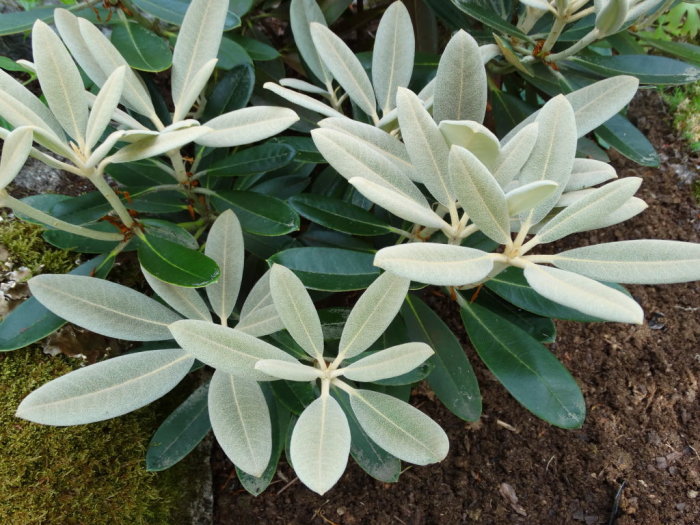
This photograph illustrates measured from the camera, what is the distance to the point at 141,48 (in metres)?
1.05

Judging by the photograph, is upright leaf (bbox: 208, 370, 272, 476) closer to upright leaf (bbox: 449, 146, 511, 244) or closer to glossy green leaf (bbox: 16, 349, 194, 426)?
glossy green leaf (bbox: 16, 349, 194, 426)

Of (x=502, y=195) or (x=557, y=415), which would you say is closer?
(x=502, y=195)

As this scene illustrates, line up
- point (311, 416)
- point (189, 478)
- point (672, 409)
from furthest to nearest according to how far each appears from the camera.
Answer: point (672, 409) → point (189, 478) → point (311, 416)

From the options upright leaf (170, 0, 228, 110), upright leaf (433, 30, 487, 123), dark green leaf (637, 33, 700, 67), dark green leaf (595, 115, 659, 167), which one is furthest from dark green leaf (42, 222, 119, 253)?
dark green leaf (637, 33, 700, 67)

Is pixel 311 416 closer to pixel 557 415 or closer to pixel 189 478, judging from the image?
pixel 557 415

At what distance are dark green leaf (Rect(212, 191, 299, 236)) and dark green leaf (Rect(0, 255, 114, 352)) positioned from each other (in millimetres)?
375

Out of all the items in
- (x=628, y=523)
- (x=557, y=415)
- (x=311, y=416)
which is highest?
(x=311, y=416)

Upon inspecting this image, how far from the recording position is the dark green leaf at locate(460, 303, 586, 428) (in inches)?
35.4

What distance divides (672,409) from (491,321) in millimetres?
811

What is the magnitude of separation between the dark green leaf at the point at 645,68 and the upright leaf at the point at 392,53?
41cm

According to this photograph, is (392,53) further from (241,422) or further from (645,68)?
(241,422)

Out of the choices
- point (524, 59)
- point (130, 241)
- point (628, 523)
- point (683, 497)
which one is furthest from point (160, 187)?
point (683, 497)

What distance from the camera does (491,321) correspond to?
3.38 ft

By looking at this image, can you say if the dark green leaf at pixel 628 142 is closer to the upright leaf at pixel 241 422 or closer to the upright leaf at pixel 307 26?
the upright leaf at pixel 307 26
